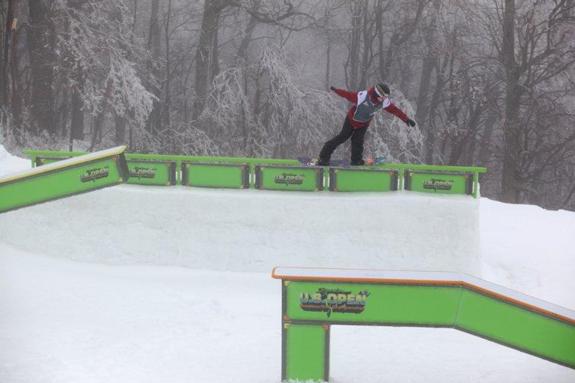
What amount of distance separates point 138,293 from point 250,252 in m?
2.35

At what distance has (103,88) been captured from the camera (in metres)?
19.8

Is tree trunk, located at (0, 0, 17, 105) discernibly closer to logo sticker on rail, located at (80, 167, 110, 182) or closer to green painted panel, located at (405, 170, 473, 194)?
logo sticker on rail, located at (80, 167, 110, 182)

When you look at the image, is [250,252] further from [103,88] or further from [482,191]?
[482,191]

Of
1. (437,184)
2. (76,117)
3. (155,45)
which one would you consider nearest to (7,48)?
(76,117)

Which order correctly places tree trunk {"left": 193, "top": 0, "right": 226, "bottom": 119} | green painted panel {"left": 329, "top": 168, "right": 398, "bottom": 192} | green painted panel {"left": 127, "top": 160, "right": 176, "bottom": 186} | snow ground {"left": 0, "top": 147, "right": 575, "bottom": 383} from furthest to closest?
tree trunk {"left": 193, "top": 0, "right": 226, "bottom": 119}
green painted panel {"left": 127, "top": 160, "right": 176, "bottom": 186}
green painted panel {"left": 329, "top": 168, "right": 398, "bottom": 192}
snow ground {"left": 0, "top": 147, "right": 575, "bottom": 383}

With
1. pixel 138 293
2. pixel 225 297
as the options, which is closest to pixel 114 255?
pixel 138 293

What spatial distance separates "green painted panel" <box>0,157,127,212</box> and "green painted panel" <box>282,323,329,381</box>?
444cm

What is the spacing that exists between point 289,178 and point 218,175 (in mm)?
1319

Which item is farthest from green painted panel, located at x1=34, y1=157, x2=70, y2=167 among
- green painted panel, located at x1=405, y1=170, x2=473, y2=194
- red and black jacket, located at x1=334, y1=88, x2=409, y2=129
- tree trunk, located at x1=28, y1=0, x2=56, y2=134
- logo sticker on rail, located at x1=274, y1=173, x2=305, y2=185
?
tree trunk, located at x1=28, y1=0, x2=56, y2=134

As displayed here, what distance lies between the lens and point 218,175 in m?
10.3

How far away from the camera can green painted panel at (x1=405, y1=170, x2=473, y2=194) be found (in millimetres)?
10195

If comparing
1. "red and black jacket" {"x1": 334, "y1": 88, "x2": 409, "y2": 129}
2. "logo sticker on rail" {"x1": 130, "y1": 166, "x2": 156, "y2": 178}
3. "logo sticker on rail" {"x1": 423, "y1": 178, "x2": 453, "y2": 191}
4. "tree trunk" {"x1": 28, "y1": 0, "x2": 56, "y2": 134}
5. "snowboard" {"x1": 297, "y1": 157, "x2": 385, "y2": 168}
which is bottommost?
"logo sticker on rail" {"x1": 423, "y1": 178, "x2": 453, "y2": 191}

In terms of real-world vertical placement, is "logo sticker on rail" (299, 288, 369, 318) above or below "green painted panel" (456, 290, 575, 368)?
above

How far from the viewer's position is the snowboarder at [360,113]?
9.23 m
